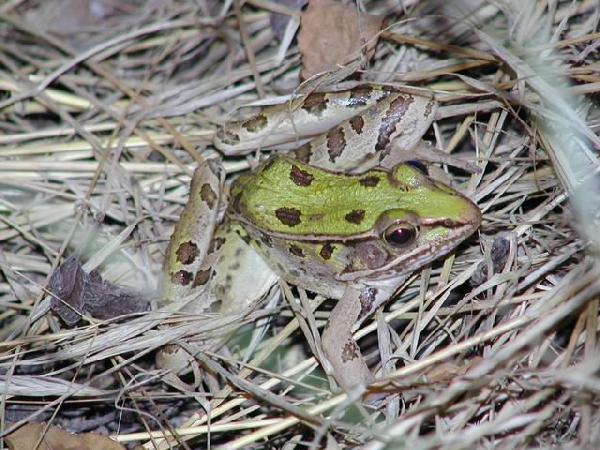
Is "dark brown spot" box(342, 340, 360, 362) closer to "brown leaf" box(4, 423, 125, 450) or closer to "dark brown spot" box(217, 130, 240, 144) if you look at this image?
"brown leaf" box(4, 423, 125, 450)

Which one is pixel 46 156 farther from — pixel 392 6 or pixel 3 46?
pixel 392 6

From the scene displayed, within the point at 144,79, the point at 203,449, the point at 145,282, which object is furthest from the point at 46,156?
the point at 203,449

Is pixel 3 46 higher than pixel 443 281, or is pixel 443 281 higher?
pixel 3 46

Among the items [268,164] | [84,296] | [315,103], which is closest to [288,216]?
[268,164]

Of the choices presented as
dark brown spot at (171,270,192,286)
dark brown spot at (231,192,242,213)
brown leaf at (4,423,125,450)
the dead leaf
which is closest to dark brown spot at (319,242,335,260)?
dark brown spot at (231,192,242,213)

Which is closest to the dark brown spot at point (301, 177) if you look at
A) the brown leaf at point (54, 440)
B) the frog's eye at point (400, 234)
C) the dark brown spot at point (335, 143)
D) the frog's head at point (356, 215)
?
the frog's head at point (356, 215)

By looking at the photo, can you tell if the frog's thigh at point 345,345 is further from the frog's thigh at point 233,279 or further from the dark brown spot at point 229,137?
the dark brown spot at point 229,137
